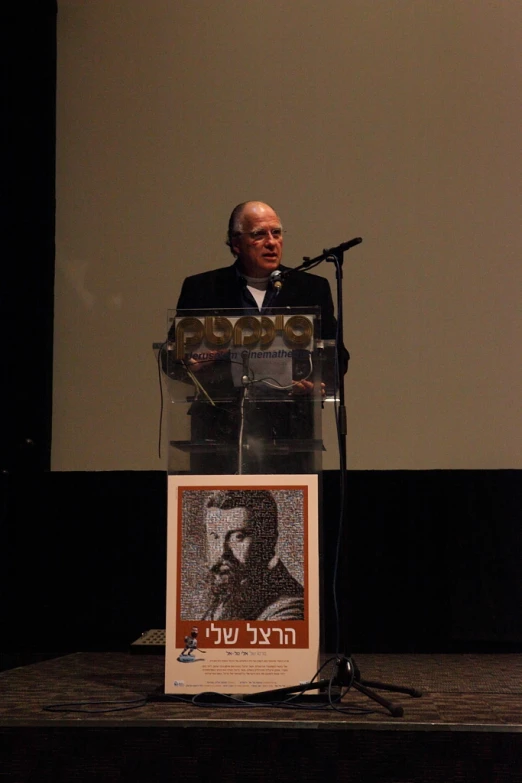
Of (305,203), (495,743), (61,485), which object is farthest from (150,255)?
(495,743)

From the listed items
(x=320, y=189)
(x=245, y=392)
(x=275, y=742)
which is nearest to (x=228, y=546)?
(x=245, y=392)

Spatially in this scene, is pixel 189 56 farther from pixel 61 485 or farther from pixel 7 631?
pixel 7 631

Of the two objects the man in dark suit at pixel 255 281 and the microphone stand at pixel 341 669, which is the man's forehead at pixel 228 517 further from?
the man in dark suit at pixel 255 281

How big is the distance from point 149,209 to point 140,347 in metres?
0.67

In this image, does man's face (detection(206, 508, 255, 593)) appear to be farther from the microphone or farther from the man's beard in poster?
the microphone

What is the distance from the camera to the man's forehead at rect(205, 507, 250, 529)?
2.24 metres

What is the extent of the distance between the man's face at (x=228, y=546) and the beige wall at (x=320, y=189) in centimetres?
187

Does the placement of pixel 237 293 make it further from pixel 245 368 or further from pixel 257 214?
pixel 245 368

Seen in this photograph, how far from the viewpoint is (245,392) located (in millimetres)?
2330

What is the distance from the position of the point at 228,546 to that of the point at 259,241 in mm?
1113

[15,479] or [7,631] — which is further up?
[15,479]

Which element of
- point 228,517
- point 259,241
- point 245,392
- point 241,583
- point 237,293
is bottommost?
point 241,583

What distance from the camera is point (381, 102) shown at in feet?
13.8

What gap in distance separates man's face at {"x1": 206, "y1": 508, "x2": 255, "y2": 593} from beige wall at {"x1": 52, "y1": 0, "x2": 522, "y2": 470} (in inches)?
73.6
